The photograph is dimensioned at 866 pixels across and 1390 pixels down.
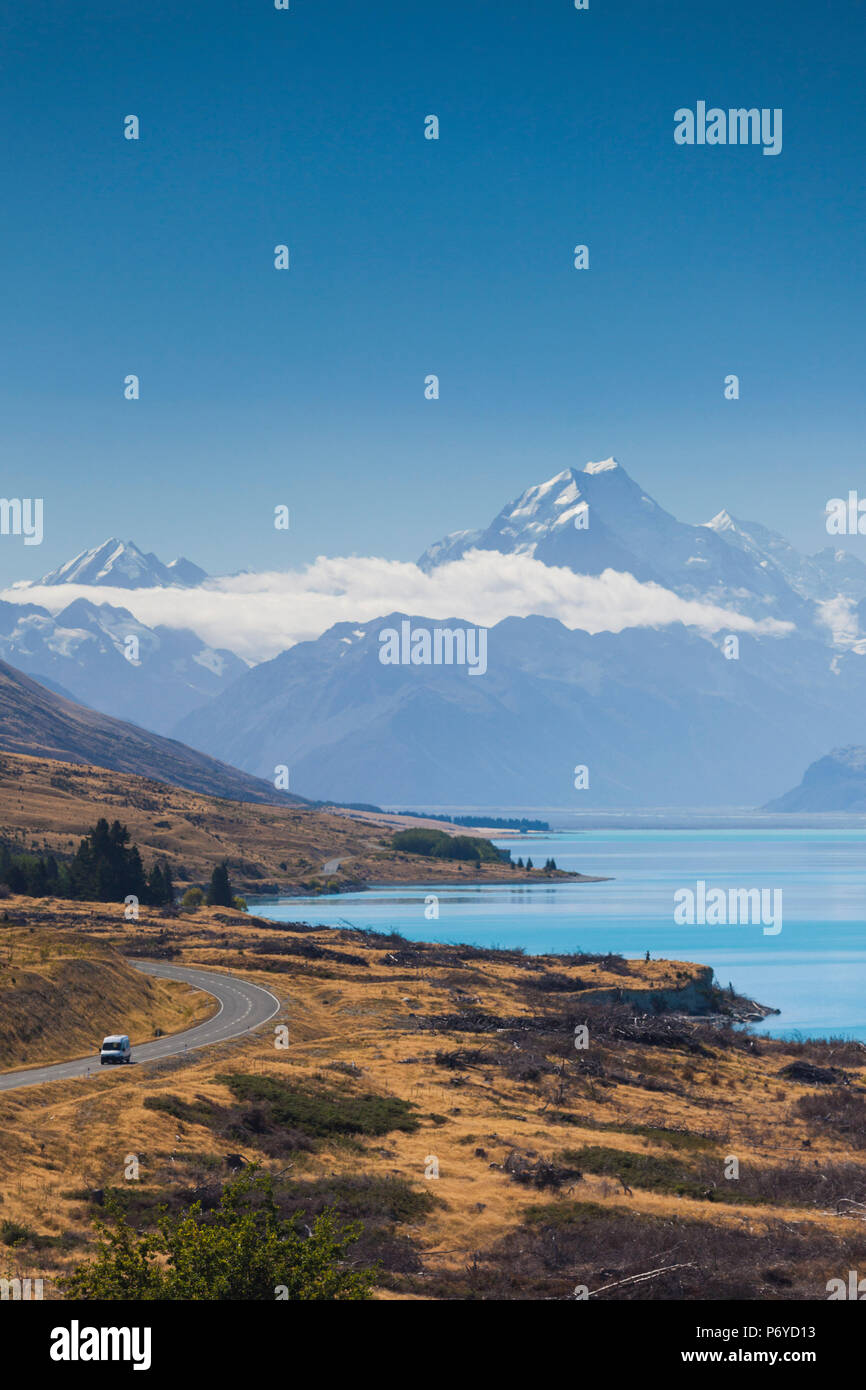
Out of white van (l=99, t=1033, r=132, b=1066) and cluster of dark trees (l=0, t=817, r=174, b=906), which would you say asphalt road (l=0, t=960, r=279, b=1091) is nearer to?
white van (l=99, t=1033, r=132, b=1066)

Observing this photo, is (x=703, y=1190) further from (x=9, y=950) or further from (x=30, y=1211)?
(x=9, y=950)

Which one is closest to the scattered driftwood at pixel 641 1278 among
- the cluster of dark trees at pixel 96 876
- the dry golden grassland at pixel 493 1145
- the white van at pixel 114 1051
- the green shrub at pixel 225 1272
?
the dry golden grassland at pixel 493 1145

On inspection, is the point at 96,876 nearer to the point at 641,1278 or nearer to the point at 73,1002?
the point at 73,1002

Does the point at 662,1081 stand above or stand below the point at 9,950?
below

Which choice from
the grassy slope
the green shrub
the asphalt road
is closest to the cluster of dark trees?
the asphalt road

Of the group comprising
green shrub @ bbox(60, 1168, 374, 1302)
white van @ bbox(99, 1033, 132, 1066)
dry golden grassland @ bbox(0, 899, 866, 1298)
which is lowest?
dry golden grassland @ bbox(0, 899, 866, 1298)
